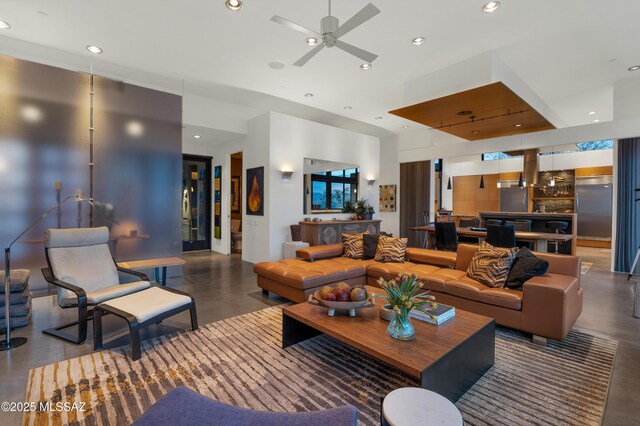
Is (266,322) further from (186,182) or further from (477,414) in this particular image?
(186,182)

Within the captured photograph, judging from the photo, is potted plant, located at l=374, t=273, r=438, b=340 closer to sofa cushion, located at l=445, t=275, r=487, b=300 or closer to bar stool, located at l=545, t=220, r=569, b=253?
sofa cushion, located at l=445, t=275, r=487, b=300

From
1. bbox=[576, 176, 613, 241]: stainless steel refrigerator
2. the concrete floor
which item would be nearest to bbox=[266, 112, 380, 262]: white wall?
the concrete floor

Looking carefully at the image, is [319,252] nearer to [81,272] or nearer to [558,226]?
[81,272]

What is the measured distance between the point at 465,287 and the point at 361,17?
2.93m

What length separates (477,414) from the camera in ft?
6.31

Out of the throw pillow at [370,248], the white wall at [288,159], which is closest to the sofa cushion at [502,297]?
the throw pillow at [370,248]

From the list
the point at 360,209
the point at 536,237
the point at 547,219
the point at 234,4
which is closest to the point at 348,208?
the point at 360,209

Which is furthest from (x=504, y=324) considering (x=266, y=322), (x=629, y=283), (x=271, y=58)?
(x=271, y=58)

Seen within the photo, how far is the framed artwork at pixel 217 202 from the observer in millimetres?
8242

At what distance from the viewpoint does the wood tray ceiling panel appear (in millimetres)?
5070

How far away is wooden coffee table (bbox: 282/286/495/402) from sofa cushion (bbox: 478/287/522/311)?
66 cm

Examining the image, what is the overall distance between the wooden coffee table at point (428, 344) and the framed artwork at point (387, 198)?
7507mm

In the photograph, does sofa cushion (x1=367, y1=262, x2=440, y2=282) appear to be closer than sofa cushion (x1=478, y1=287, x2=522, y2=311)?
No

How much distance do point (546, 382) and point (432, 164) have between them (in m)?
7.54
